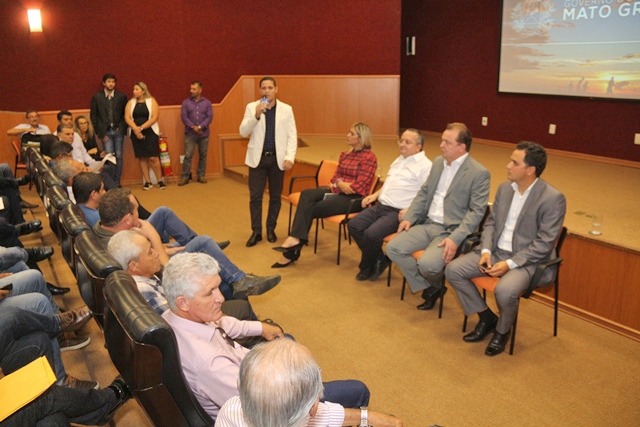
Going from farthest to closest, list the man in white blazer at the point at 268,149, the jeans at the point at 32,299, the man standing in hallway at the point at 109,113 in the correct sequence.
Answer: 1. the man standing in hallway at the point at 109,113
2. the man in white blazer at the point at 268,149
3. the jeans at the point at 32,299

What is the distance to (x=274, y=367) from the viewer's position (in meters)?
1.46

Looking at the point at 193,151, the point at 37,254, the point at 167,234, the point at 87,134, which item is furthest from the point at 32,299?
the point at 193,151

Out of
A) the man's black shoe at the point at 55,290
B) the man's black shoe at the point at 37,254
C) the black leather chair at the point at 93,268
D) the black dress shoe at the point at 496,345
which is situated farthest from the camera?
the man's black shoe at the point at 55,290

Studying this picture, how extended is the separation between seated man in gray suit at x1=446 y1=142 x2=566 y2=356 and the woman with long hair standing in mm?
5628

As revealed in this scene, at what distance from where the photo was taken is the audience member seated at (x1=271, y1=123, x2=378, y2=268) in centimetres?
494

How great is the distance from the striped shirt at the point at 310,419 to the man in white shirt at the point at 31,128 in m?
6.88

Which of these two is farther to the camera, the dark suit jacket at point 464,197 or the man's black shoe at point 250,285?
the dark suit jacket at point 464,197

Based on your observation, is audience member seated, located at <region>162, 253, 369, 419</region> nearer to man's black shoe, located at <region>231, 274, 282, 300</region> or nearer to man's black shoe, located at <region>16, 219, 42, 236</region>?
man's black shoe, located at <region>231, 274, 282, 300</region>

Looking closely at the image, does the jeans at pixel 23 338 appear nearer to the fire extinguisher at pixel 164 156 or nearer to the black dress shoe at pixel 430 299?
the black dress shoe at pixel 430 299

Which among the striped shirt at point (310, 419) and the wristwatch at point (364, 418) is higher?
the striped shirt at point (310, 419)

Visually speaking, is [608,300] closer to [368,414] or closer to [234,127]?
[368,414]

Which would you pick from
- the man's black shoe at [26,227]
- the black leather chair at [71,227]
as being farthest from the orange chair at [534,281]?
the man's black shoe at [26,227]

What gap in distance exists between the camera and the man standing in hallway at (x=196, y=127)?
833 centimetres

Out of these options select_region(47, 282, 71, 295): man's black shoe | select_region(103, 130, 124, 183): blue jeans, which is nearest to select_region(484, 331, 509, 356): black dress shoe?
select_region(47, 282, 71, 295): man's black shoe
